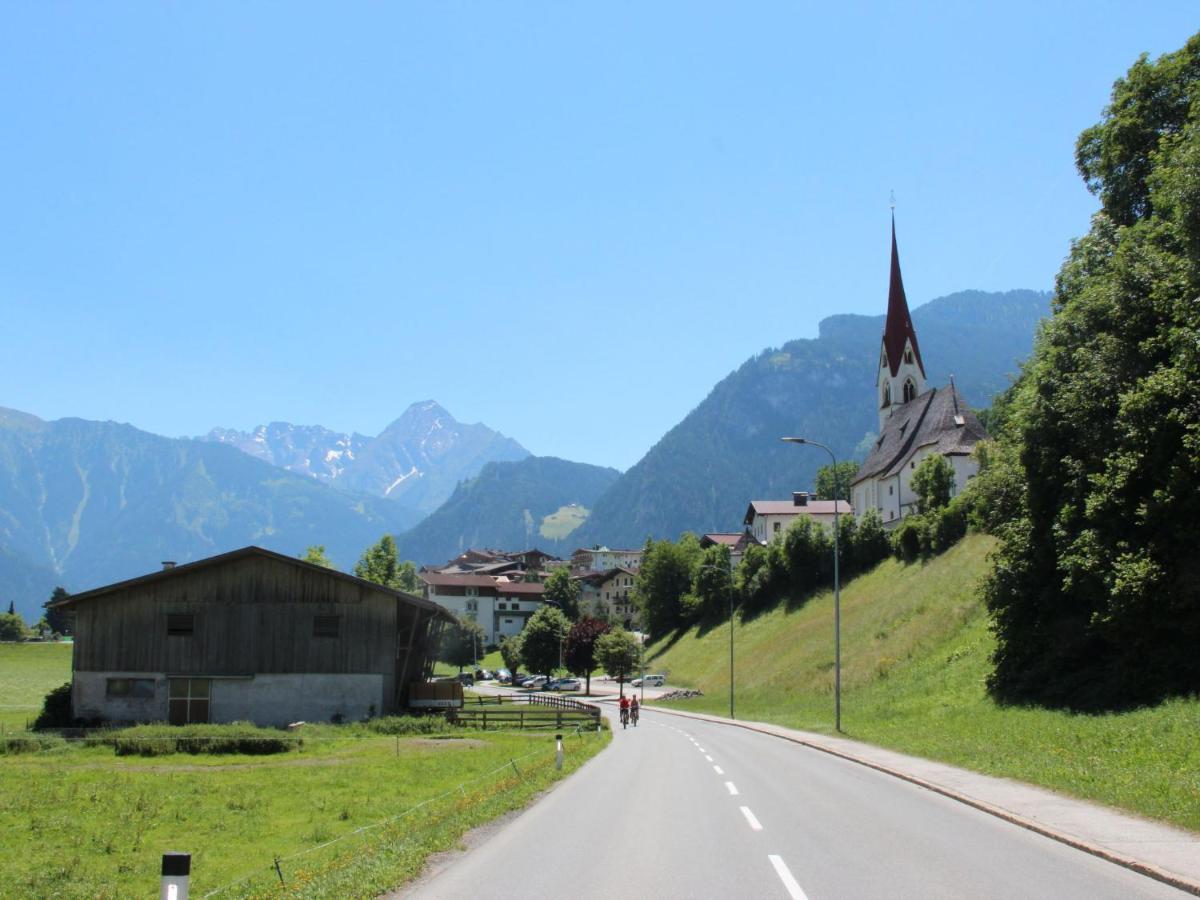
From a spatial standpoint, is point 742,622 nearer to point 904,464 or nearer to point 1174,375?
point 904,464

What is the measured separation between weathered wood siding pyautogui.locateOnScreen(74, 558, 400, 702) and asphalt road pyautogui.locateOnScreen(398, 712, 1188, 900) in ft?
88.1

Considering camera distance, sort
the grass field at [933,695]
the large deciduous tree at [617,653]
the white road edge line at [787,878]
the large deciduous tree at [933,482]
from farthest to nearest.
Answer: the large deciduous tree at [617,653] < the large deciduous tree at [933,482] < the grass field at [933,695] < the white road edge line at [787,878]

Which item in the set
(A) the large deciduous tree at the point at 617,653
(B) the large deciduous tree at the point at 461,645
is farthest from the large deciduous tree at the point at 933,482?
(B) the large deciduous tree at the point at 461,645

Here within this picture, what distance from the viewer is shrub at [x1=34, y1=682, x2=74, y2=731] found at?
42781 millimetres

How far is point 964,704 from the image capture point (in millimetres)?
35219

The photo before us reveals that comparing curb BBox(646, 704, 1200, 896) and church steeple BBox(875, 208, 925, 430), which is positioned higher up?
church steeple BBox(875, 208, 925, 430)

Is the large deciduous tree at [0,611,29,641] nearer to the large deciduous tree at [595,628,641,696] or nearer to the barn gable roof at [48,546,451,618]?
the large deciduous tree at [595,628,641,696]

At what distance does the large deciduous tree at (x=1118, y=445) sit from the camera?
26.0 meters

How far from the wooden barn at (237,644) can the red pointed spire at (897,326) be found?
92.0m

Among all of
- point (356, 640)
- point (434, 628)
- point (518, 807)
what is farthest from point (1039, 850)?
point (434, 628)

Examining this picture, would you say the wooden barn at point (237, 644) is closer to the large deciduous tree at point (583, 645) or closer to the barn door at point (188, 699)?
the barn door at point (188, 699)

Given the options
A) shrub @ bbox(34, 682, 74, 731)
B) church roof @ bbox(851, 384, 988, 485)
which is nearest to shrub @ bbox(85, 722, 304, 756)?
shrub @ bbox(34, 682, 74, 731)

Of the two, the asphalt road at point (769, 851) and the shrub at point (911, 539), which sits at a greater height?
the shrub at point (911, 539)

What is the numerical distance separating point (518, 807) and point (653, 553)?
106391 millimetres
